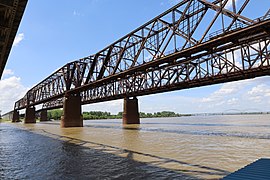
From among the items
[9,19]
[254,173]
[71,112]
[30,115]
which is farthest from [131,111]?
[30,115]

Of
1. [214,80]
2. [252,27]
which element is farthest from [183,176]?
[214,80]

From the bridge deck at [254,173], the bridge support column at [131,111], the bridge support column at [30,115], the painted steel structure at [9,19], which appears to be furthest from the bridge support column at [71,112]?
the bridge support column at [30,115]

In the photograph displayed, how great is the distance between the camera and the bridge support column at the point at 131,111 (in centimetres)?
6239

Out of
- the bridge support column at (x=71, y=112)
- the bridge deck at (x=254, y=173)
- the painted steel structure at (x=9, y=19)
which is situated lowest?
the bridge deck at (x=254, y=173)

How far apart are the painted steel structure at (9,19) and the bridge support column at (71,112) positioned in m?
24.9

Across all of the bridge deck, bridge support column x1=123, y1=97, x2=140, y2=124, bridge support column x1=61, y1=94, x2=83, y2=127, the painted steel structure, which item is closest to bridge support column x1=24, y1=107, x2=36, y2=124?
bridge support column x1=123, y1=97, x2=140, y2=124

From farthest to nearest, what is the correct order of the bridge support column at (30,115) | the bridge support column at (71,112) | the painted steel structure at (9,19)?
the bridge support column at (30,115) → the bridge support column at (71,112) → the painted steel structure at (9,19)

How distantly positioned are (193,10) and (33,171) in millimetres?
21335

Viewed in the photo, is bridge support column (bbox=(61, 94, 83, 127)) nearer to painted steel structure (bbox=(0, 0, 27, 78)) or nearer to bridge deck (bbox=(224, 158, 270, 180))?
painted steel structure (bbox=(0, 0, 27, 78))

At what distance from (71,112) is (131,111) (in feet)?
65.4

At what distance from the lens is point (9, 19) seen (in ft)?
57.5

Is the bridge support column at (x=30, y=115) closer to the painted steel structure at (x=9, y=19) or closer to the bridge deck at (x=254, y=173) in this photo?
the painted steel structure at (x=9, y=19)

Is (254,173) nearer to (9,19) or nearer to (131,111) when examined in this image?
(9,19)

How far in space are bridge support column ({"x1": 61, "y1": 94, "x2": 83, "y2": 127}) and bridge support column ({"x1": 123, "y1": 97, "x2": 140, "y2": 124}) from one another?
15.8 meters
